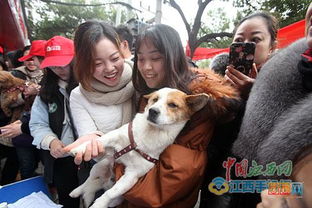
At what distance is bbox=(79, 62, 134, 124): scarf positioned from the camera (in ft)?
5.37

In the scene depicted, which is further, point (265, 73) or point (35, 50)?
point (35, 50)

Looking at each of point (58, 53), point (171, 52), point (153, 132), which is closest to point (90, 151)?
point (153, 132)

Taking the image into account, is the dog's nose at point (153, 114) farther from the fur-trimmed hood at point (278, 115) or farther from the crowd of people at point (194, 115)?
the fur-trimmed hood at point (278, 115)

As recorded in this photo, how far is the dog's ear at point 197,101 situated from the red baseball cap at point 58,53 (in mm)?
1248

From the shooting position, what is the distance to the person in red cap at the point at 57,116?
194cm

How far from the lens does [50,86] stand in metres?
2.06

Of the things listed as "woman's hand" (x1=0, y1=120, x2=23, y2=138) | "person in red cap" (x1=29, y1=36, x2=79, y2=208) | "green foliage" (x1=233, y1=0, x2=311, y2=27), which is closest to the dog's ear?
"person in red cap" (x1=29, y1=36, x2=79, y2=208)

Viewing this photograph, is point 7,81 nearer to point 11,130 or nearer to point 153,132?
point 11,130

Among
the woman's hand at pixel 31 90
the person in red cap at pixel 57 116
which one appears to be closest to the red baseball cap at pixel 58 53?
the person in red cap at pixel 57 116

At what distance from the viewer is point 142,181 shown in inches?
49.8

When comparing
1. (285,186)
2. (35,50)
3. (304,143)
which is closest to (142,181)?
(285,186)

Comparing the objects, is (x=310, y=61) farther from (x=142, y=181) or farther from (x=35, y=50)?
(x=35, y=50)

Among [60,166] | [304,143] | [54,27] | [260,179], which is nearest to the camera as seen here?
[304,143]

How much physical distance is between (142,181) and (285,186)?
726 mm
